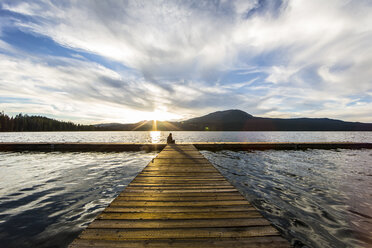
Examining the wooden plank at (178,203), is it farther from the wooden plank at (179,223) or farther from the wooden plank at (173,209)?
the wooden plank at (179,223)

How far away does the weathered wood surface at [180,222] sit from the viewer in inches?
104

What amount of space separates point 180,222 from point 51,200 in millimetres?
6715

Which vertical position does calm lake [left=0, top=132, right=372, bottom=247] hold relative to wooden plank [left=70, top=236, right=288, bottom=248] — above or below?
below

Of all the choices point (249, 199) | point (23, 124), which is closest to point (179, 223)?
point (249, 199)

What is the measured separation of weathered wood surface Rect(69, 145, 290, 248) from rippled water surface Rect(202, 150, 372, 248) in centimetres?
226

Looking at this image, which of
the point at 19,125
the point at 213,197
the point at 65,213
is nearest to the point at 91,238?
the point at 213,197

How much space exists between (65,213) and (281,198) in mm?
9003

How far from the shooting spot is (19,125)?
10956 centimetres

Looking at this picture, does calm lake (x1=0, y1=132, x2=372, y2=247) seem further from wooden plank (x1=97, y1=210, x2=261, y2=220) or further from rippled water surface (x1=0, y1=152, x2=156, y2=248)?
wooden plank (x1=97, y1=210, x2=261, y2=220)

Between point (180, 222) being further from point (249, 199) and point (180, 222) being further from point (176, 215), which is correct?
point (249, 199)

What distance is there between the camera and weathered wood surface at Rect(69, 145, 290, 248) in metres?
2.65

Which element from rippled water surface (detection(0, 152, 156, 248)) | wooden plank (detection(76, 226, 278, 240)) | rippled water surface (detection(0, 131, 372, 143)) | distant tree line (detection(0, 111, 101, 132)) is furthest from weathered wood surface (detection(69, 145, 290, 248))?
distant tree line (detection(0, 111, 101, 132))

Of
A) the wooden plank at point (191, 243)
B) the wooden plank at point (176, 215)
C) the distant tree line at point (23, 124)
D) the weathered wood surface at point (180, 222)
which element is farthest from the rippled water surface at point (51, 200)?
the distant tree line at point (23, 124)

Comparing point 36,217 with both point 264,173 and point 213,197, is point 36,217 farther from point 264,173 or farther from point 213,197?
point 264,173
